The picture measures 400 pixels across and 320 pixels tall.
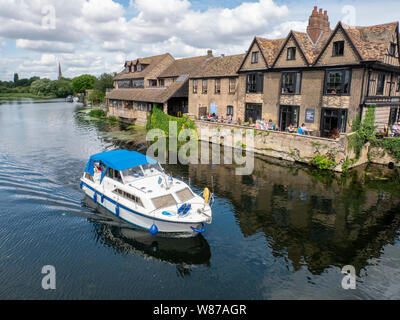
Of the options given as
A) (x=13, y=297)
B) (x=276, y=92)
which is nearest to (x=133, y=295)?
(x=13, y=297)

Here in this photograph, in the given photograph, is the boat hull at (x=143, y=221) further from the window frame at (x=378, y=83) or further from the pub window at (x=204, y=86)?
the pub window at (x=204, y=86)

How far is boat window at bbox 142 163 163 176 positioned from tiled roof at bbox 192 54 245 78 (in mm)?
24591

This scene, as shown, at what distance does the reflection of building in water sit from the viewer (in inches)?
583

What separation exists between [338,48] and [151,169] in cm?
2231

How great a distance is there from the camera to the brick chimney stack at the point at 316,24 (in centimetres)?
3338

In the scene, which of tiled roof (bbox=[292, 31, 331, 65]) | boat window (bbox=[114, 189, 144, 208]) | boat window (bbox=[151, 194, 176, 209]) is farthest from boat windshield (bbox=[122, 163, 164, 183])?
tiled roof (bbox=[292, 31, 331, 65])

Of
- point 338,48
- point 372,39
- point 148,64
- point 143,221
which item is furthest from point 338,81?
point 148,64

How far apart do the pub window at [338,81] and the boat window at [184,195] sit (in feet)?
67.3

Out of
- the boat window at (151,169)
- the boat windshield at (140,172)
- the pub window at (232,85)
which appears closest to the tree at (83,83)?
the pub window at (232,85)

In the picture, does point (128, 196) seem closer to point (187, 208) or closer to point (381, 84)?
point (187, 208)

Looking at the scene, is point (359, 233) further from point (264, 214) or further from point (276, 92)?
point (276, 92)

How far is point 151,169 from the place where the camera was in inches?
767

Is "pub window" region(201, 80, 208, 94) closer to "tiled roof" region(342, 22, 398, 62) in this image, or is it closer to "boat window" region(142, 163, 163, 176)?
"tiled roof" region(342, 22, 398, 62)
